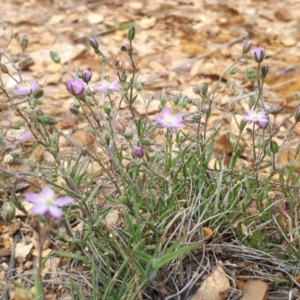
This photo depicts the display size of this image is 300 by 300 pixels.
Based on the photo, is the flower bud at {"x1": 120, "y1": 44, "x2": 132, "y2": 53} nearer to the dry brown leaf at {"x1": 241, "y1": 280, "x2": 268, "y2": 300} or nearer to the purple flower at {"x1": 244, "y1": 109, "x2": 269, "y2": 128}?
the purple flower at {"x1": 244, "y1": 109, "x2": 269, "y2": 128}

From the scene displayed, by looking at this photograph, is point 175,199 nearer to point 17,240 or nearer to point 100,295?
point 100,295

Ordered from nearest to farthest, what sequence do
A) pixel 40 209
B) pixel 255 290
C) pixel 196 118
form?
pixel 40 209 → pixel 255 290 → pixel 196 118

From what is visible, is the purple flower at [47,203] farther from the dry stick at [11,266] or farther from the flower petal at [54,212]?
the dry stick at [11,266]

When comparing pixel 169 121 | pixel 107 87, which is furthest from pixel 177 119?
pixel 107 87

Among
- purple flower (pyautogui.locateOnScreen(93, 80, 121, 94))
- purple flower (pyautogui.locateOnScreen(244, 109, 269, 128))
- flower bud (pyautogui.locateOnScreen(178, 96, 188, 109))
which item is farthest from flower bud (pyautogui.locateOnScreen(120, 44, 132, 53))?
purple flower (pyautogui.locateOnScreen(244, 109, 269, 128))

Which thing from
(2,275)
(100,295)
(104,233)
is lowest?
(2,275)

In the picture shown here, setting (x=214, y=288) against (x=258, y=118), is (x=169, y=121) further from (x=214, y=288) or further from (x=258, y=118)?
(x=214, y=288)

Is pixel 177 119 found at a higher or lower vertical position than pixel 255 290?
higher

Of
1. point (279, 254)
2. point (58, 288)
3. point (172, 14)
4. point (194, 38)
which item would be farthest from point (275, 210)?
point (172, 14)
